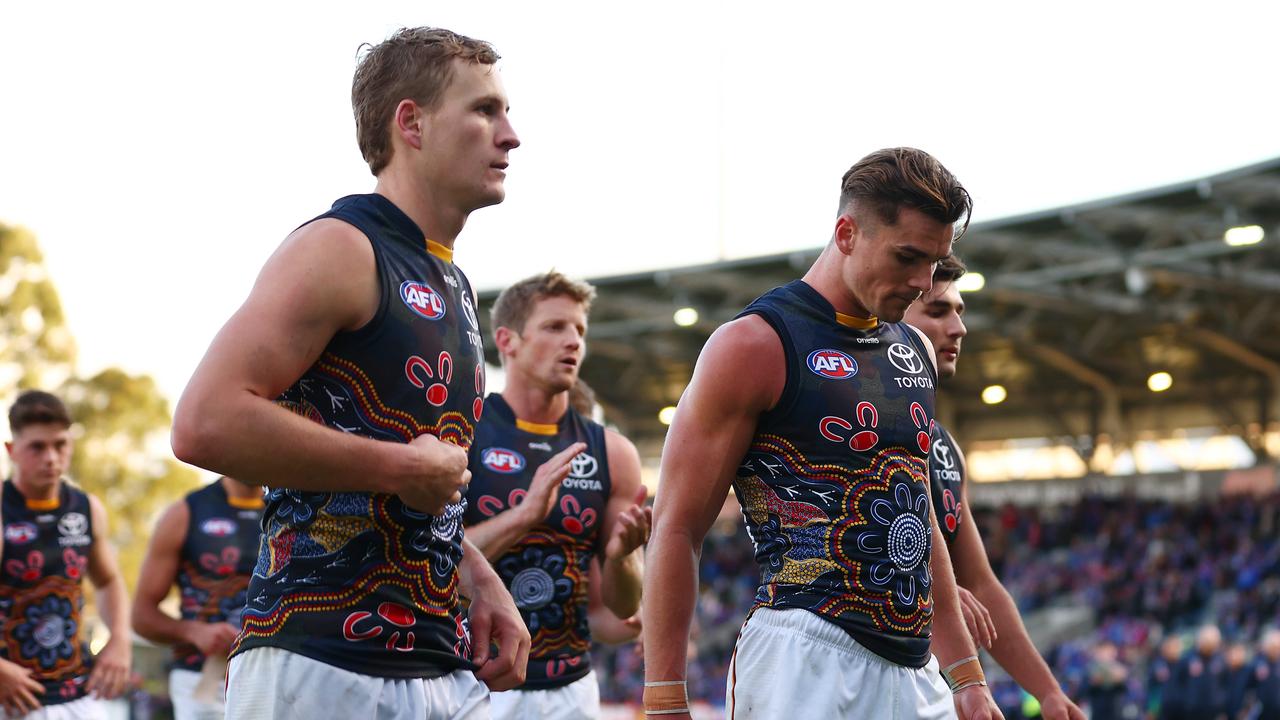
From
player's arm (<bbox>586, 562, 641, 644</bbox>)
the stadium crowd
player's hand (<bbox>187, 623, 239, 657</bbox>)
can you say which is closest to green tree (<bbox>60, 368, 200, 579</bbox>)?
the stadium crowd

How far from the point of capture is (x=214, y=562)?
860 cm

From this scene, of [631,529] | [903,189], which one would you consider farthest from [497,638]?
[631,529]

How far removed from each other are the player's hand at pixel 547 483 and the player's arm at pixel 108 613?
13.5ft

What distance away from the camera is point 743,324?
4.03 m

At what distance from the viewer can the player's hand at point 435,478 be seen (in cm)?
297

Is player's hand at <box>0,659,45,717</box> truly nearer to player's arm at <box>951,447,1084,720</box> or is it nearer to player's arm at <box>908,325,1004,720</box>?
player's arm at <box>951,447,1084,720</box>

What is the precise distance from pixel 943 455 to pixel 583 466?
175 cm

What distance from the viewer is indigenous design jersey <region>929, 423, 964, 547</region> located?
17.3ft

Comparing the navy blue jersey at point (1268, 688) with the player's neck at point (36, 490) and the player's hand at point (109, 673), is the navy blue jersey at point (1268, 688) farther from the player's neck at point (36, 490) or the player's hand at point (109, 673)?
→ the player's neck at point (36, 490)

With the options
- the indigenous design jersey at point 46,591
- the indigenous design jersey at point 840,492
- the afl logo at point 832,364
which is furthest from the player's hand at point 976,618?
the indigenous design jersey at point 46,591

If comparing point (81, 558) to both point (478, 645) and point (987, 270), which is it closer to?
point (478, 645)

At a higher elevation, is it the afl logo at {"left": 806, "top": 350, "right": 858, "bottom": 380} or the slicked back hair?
the slicked back hair

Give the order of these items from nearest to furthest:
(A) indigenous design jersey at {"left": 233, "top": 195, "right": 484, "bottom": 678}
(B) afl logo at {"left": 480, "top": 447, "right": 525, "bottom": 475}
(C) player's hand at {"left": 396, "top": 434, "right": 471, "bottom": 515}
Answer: (C) player's hand at {"left": 396, "top": 434, "right": 471, "bottom": 515} → (A) indigenous design jersey at {"left": 233, "top": 195, "right": 484, "bottom": 678} → (B) afl logo at {"left": 480, "top": 447, "right": 525, "bottom": 475}

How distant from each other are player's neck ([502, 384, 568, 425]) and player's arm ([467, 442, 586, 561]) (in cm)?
117
